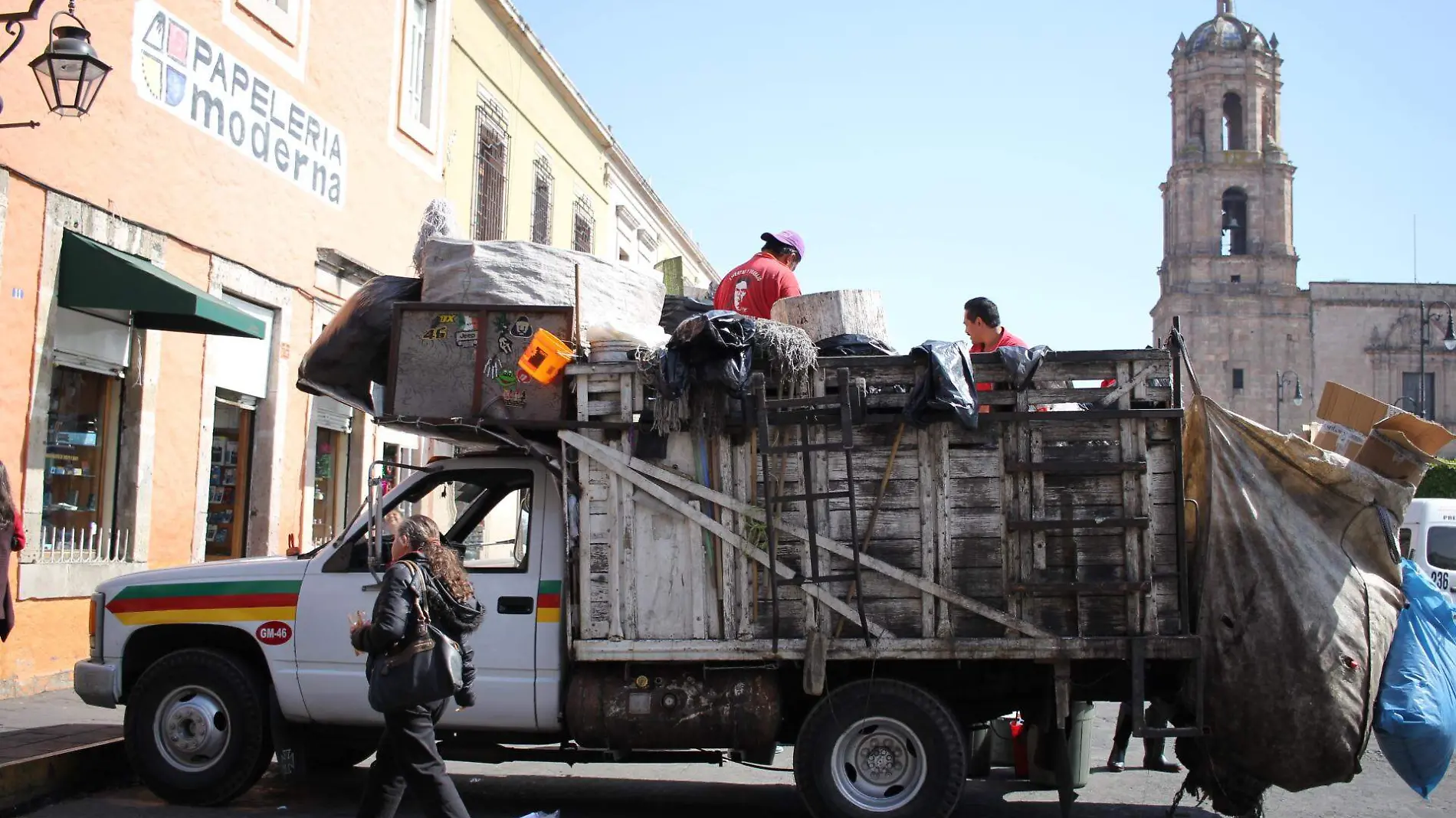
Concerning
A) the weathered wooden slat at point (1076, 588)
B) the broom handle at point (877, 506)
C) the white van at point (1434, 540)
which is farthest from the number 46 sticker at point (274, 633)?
the white van at point (1434, 540)

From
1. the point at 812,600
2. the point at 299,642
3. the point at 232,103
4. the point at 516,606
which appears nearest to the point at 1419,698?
the point at 812,600

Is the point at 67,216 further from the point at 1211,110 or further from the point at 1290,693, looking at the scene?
the point at 1211,110

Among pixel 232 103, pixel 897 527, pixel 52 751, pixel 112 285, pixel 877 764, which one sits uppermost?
pixel 232 103

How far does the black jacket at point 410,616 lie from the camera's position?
526 cm

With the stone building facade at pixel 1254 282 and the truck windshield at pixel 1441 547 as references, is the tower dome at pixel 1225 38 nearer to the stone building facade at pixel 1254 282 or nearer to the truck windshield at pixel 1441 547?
the stone building facade at pixel 1254 282

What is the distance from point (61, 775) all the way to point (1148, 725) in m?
5.96

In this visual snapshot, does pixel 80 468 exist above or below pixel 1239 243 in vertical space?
below

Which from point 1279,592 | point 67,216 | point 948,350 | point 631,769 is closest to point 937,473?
point 948,350

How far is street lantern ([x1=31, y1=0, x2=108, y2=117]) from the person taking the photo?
7645 millimetres

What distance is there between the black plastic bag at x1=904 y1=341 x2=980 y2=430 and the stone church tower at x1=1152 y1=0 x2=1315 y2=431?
210ft

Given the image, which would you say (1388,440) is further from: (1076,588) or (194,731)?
(194,731)

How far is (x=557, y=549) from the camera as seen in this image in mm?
6414

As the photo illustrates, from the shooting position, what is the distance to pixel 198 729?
21.3ft

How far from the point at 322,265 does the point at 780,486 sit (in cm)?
826
